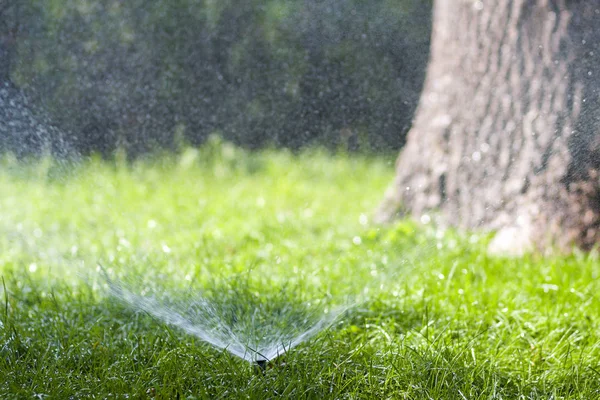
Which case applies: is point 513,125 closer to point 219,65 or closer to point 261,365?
point 219,65

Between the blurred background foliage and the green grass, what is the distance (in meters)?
0.33

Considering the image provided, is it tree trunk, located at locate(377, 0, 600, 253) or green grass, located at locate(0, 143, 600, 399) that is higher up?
tree trunk, located at locate(377, 0, 600, 253)

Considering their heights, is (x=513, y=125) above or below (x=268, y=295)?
above

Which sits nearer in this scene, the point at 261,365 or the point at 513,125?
the point at 261,365

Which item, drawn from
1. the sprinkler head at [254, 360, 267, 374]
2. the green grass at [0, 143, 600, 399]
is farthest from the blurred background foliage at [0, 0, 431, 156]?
the sprinkler head at [254, 360, 267, 374]

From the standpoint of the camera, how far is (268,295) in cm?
260

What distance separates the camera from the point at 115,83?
2.92m

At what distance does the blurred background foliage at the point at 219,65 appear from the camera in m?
2.86

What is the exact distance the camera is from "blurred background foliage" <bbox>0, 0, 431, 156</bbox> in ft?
9.39

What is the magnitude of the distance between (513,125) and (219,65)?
52.3 inches

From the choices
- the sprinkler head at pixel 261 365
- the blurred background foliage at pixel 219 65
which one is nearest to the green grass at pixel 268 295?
the sprinkler head at pixel 261 365

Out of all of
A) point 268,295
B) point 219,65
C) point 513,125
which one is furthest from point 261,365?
point 513,125

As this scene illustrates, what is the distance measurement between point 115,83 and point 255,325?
1.20m

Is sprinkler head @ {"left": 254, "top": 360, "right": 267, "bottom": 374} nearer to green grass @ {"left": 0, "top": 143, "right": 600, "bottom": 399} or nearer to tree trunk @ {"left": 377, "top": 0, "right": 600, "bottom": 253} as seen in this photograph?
green grass @ {"left": 0, "top": 143, "right": 600, "bottom": 399}
